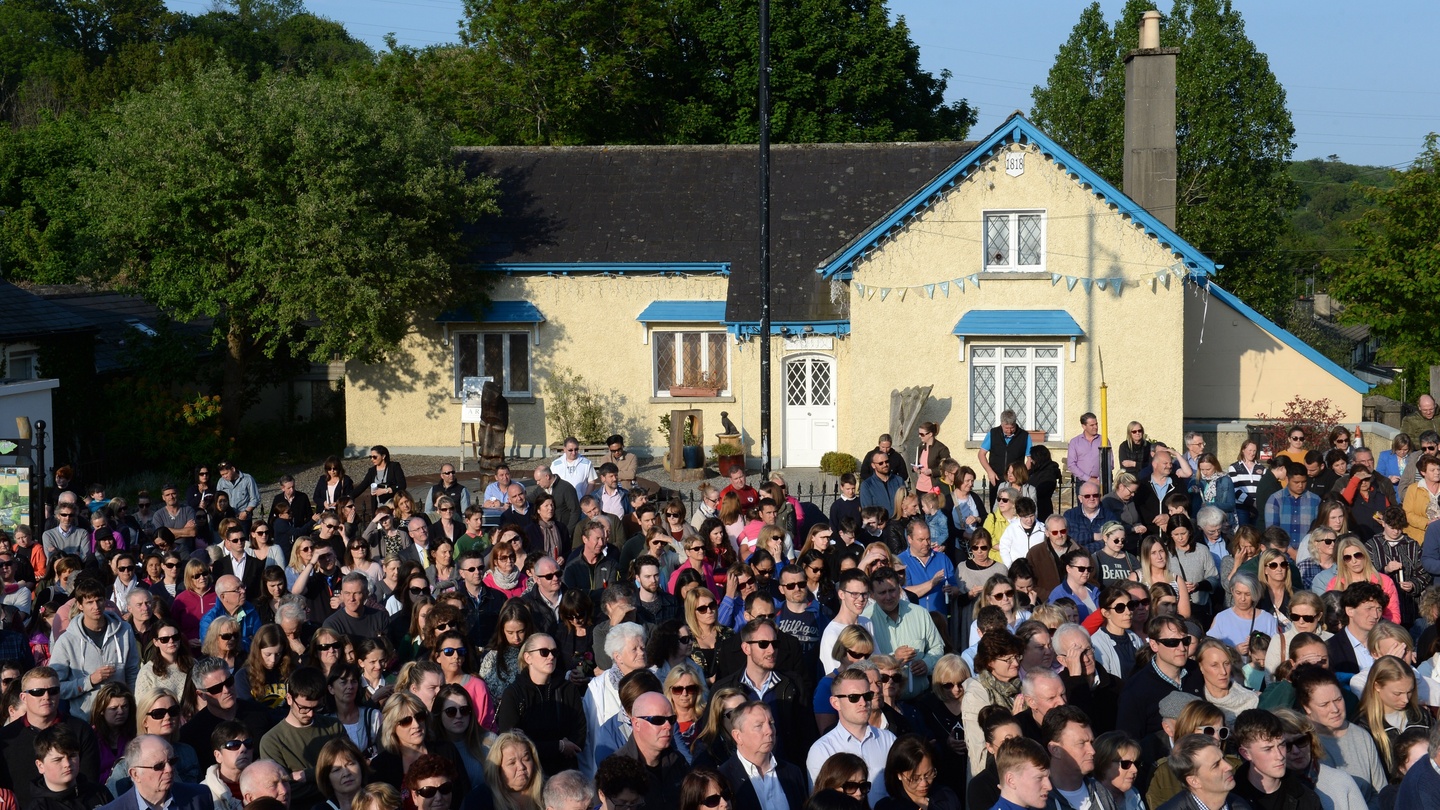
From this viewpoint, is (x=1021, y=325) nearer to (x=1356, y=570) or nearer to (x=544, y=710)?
(x=1356, y=570)

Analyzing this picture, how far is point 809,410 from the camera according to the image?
23.6 meters

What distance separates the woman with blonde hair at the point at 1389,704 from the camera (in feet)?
22.6

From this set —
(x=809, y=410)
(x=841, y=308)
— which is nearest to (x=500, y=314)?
(x=809, y=410)

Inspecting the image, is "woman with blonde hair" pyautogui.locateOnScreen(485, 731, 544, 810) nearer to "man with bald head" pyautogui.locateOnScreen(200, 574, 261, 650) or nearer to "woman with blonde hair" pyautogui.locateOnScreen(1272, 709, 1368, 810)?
"woman with blonde hair" pyautogui.locateOnScreen(1272, 709, 1368, 810)

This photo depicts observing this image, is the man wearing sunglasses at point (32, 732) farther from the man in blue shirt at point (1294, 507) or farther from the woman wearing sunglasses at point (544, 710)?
the man in blue shirt at point (1294, 507)

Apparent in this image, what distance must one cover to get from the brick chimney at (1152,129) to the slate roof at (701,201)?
115 inches

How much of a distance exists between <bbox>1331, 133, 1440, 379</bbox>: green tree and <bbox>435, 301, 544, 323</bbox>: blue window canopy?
1470cm

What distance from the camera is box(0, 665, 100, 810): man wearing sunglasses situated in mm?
6816

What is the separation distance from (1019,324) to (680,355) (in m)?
6.05

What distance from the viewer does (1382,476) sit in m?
12.2

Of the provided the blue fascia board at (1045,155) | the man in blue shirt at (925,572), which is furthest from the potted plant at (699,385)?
the man in blue shirt at (925,572)

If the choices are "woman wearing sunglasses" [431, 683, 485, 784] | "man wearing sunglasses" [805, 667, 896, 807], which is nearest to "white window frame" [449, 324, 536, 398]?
"woman wearing sunglasses" [431, 683, 485, 784]

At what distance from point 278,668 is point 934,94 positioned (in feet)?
103

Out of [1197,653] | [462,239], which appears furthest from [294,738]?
[462,239]
